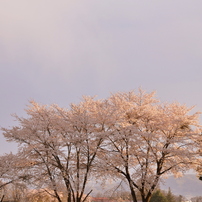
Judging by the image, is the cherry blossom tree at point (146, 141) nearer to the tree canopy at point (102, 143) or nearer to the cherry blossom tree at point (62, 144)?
the tree canopy at point (102, 143)

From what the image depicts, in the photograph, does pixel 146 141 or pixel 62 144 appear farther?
pixel 146 141

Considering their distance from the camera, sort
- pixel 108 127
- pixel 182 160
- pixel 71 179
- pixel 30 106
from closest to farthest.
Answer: pixel 71 179 < pixel 108 127 < pixel 182 160 < pixel 30 106

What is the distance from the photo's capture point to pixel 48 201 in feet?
94.0

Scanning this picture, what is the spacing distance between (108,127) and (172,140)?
5411 mm

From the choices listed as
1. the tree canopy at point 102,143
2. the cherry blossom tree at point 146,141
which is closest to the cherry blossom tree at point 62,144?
the tree canopy at point 102,143

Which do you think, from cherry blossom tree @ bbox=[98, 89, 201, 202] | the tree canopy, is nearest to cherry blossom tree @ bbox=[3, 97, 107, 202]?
the tree canopy

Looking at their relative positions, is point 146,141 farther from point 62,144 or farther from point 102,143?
point 62,144

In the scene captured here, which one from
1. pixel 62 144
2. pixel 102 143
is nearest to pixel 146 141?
pixel 102 143

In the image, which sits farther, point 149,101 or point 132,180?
point 149,101

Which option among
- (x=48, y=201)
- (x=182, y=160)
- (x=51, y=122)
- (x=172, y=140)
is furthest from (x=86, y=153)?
(x=48, y=201)

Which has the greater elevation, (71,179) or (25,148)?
(25,148)

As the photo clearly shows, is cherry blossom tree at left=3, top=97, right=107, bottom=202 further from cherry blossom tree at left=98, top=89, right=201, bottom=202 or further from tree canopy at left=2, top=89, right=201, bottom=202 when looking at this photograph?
cherry blossom tree at left=98, top=89, right=201, bottom=202

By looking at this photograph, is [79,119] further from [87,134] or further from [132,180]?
[132,180]

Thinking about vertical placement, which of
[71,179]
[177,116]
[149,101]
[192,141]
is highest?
[149,101]
